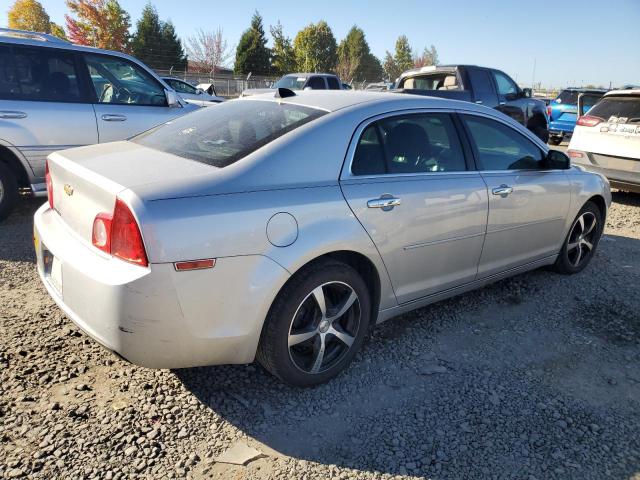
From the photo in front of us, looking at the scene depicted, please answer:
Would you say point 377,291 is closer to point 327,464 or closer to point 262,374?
point 262,374

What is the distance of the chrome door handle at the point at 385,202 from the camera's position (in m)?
2.84

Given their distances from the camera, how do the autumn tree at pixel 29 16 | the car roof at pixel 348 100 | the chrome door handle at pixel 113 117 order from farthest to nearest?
1. the autumn tree at pixel 29 16
2. the chrome door handle at pixel 113 117
3. the car roof at pixel 348 100

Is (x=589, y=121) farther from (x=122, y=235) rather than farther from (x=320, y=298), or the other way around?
(x=122, y=235)

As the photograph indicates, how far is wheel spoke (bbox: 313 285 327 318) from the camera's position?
8.78ft

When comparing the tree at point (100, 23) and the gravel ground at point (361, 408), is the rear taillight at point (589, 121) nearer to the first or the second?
the gravel ground at point (361, 408)

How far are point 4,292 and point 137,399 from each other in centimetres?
182

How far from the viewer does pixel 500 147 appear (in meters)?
3.86

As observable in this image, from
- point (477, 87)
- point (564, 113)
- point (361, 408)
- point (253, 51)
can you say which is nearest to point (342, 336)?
point (361, 408)

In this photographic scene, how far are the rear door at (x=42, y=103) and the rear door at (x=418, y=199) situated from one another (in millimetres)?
3890

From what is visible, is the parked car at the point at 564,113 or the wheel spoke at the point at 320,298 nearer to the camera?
the wheel spoke at the point at 320,298

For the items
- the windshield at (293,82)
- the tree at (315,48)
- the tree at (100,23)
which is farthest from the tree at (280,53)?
the windshield at (293,82)

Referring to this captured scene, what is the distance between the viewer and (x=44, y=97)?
5367 millimetres

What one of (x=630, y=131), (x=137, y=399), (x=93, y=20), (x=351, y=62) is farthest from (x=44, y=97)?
(x=351, y=62)

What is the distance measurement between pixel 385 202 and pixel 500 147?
4.82 ft
